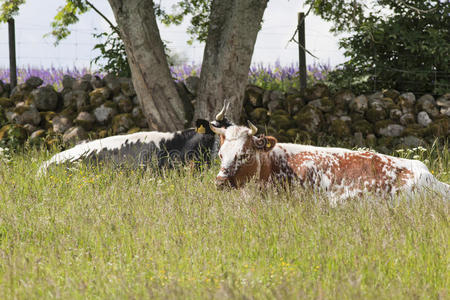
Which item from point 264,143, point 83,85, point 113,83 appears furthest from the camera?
point 83,85

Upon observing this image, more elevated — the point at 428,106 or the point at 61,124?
the point at 428,106

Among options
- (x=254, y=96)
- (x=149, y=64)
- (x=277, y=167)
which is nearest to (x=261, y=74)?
(x=254, y=96)

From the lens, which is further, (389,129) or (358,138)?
(389,129)

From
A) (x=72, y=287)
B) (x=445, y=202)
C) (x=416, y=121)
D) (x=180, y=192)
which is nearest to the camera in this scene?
(x=72, y=287)

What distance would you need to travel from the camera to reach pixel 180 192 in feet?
16.0

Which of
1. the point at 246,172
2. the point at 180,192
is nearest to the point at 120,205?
the point at 180,192

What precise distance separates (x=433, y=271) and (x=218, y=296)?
4.78 ft

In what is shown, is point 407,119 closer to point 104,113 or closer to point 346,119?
point 346,119

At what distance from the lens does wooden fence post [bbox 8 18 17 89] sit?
1152cm

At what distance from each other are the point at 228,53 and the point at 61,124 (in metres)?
3.93

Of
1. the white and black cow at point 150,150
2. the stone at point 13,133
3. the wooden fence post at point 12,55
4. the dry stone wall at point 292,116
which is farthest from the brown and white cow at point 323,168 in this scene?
the wooden fence post at point 12,55

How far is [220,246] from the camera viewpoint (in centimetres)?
357

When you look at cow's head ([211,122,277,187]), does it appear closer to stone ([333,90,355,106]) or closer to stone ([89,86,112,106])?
stone ([333,90,355,106])

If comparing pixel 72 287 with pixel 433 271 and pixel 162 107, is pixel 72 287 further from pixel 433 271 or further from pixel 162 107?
pixel 162 107
